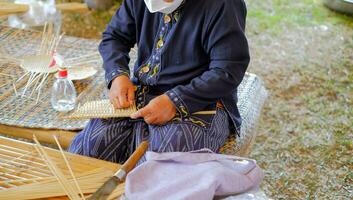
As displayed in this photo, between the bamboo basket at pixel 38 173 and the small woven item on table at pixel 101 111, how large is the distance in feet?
0.45

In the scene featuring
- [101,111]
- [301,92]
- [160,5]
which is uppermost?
[160,5]

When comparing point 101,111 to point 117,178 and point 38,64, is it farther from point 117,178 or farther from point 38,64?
point 38,64

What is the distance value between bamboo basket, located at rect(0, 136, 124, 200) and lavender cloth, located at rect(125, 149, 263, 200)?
7 centimetres

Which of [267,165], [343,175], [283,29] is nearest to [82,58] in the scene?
[267,165]

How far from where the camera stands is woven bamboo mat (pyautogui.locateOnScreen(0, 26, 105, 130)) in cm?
161

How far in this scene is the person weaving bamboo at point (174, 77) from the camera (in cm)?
128

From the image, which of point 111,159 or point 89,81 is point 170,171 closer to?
point 111,159

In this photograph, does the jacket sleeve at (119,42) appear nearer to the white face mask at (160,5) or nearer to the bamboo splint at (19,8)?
the white face mask at (160,5)

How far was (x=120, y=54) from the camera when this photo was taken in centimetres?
148

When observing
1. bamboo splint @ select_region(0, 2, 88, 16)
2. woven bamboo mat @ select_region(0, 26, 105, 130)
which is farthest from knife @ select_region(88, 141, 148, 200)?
bamboo splint @ select_region(0, 2, 88, 16)

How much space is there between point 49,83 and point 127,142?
62 cm

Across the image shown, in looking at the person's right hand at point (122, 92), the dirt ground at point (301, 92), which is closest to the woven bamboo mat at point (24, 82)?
the person's right hand at point (122, 92)

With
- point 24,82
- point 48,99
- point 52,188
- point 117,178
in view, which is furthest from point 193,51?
point 24,82

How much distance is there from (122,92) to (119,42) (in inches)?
8.7
